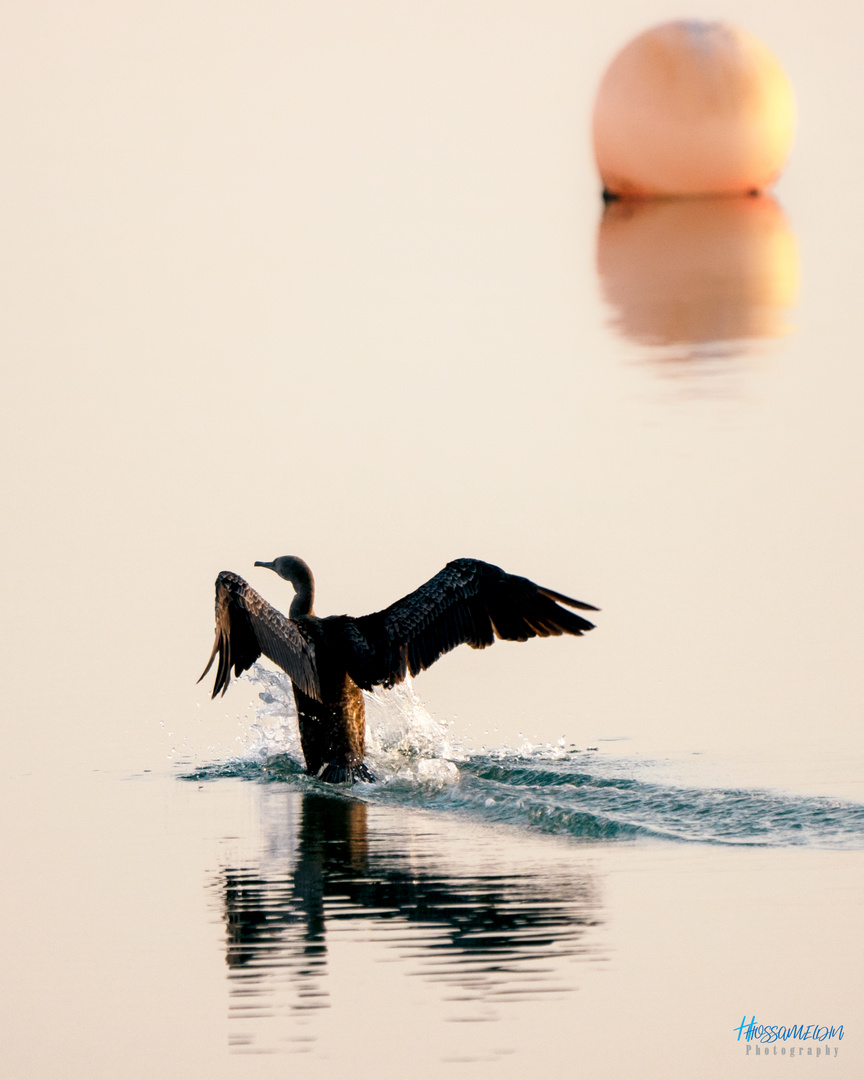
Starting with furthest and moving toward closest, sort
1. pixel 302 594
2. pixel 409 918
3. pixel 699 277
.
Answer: pixel 699 277 < pixel 302 594 < pixel 409 918

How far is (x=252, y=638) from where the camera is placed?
962 centimetres

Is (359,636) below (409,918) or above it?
above

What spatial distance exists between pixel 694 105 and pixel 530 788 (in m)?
15.4

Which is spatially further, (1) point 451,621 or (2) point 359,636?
(1) point 451,621

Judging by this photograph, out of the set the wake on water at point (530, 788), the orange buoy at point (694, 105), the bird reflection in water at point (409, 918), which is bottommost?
the bird reflection in water at point (409, 918)

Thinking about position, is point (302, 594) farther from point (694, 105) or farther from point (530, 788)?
point (694, 105)

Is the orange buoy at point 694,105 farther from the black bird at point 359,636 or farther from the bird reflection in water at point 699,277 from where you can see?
the black bird at point 359,636

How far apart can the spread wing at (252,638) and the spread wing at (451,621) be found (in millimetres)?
324

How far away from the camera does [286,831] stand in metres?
8.04

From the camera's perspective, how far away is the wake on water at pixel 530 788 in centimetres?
754

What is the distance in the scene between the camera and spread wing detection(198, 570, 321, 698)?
9.20 metres

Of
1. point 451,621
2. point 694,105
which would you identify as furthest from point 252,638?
point 694,105

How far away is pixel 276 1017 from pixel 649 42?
18.3m

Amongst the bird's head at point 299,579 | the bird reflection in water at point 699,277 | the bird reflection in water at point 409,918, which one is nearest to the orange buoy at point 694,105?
the bird reflection in water at point 699,277
